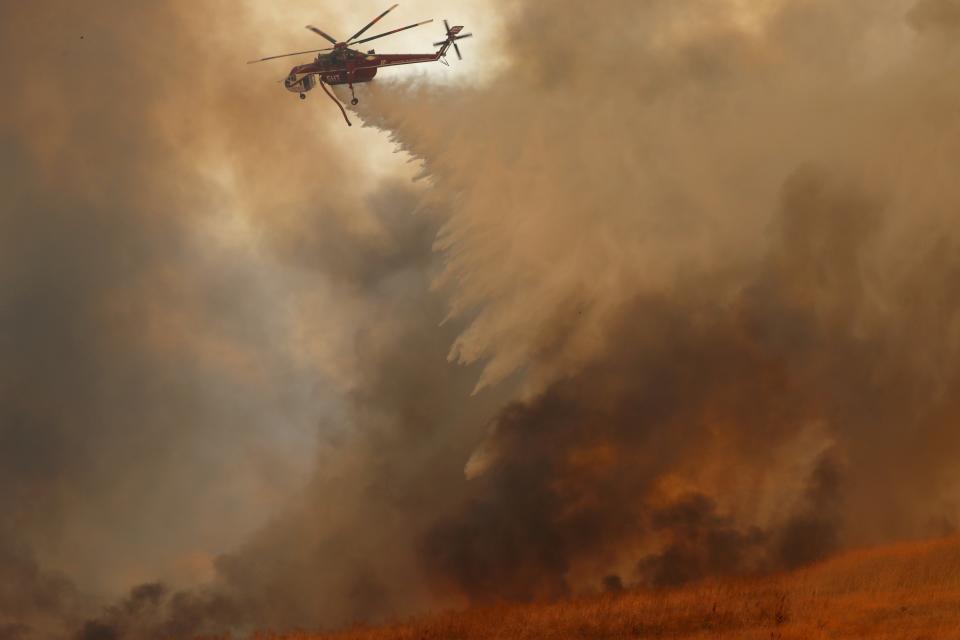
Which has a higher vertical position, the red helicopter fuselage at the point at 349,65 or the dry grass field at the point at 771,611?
the red helicopter fuselage at the point at 349,65

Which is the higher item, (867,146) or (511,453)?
(867,146)

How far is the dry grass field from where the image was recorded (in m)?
47.7

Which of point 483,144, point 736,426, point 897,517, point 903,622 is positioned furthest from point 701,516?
point 483,144

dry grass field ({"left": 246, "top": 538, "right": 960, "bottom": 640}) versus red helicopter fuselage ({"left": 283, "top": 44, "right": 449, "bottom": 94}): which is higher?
red helicopter fuselage ({"left": 283, "top": 44, "right": 449, "bottom": 94})

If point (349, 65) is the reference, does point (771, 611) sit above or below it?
below

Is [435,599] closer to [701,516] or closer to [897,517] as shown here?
[701,516]

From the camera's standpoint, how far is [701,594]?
53.7m

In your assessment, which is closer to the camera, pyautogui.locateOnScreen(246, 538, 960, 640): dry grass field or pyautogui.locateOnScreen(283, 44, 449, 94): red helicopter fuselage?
pyautogui.locateOnScreen(246, 538, 960, 640): dry grass field

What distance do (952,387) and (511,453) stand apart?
2402cm

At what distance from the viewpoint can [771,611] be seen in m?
50.5

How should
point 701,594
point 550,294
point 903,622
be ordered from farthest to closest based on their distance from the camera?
point 550,294 < point 701,594 < point 903,622

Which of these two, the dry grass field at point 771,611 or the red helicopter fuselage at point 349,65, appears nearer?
the dry grass field at point 771,611

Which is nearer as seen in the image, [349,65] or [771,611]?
[771,611]

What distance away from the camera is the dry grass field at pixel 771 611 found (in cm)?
4769
